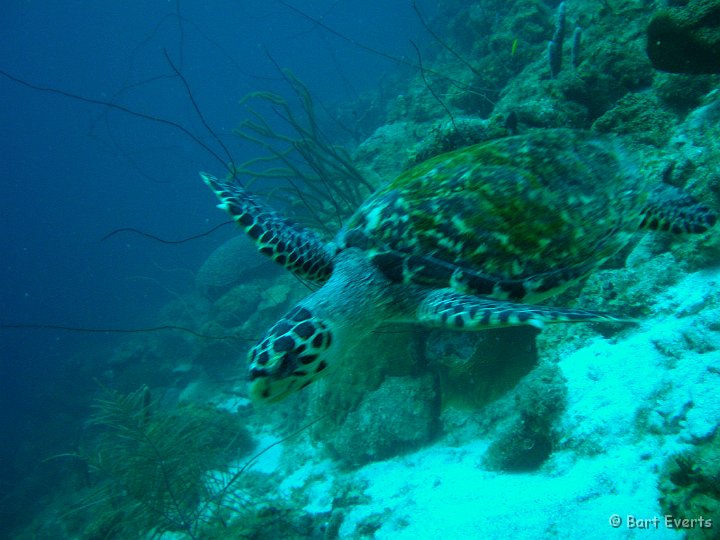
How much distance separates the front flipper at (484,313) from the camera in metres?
2.09

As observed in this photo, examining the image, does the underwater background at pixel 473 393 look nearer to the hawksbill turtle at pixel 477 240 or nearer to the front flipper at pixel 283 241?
the hawksbill turtle at pixel 477 240

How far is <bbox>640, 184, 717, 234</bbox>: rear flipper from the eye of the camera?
2879 mm

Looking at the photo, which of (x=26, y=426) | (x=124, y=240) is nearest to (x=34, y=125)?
(x=124, y=240)

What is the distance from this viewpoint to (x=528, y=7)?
1004 cm

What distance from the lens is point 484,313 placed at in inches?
91.9

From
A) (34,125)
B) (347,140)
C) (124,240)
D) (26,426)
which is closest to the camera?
(26,426)

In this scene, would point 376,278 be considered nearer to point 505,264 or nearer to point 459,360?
point 505,264

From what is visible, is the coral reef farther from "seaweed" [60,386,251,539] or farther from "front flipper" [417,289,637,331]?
"front flipper" [417,289,637,331]

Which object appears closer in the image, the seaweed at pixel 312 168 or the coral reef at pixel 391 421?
the coral reef at pixel 391 421

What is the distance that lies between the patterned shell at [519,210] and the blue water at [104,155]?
57.4ft

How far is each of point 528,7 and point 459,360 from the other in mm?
10533

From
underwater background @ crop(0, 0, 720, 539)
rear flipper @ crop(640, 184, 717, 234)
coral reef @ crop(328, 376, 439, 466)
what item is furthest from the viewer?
coral reef @ crop(328, 376, 439, 466)

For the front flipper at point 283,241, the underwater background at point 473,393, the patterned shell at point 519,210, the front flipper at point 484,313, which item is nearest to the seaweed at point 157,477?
the underwater background at point 473,393

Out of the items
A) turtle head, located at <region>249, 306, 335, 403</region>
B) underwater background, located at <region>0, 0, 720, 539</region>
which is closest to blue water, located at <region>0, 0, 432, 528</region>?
underwater background, located at <region>0, 0, 720, 539</region>
